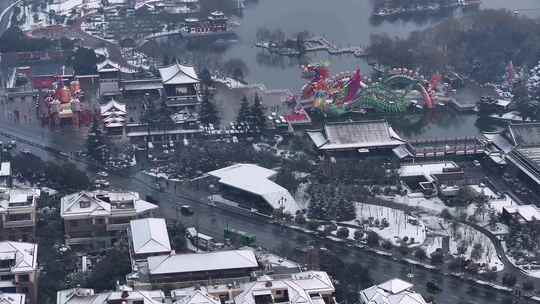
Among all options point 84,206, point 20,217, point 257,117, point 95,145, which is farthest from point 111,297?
point 257,117

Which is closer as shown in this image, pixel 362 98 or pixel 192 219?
pixel 192 219

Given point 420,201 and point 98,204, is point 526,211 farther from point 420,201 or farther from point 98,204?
point 98,204

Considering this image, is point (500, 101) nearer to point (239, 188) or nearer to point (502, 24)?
point (502, 24)

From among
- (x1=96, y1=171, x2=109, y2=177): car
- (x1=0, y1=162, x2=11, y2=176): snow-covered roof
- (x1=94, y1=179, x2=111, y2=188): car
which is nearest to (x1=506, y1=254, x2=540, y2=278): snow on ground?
(x1=94, y1=179, x2=111, y2=188): car

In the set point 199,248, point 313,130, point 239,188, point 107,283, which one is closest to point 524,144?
point 313,130

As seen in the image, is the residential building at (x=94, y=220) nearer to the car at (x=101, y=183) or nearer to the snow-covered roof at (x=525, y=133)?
the car at (x=101, y=183)

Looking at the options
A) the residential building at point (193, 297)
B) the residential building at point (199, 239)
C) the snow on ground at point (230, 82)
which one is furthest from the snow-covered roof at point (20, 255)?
the snow on ground at point (230, 82)

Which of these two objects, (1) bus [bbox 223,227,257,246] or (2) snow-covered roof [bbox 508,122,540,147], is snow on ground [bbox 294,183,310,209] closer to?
(1) bus [bbox 223,227,257,246]
